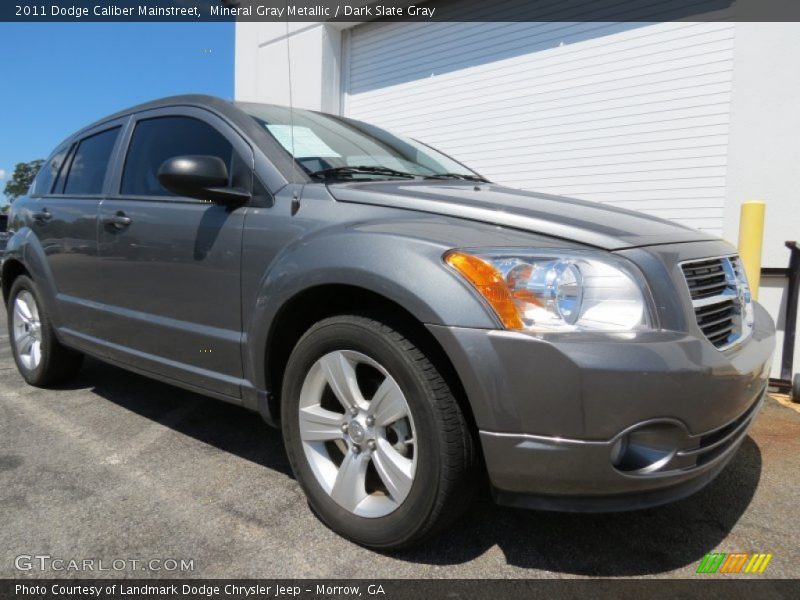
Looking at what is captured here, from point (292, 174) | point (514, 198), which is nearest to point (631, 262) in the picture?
point (514, 198)

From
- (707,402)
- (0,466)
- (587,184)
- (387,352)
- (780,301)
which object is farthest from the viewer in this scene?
(587,184)

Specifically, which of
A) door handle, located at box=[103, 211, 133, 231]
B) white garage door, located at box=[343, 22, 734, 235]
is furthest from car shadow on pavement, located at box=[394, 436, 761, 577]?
white garage door, located at box=[343, 22, 734, 235]

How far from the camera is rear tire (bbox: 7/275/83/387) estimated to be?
3764mm

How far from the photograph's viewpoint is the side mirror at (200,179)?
7.51 feet

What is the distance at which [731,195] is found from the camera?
5.03 metres

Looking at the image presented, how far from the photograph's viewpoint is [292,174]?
2359mm

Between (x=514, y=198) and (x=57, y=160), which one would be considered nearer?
(x=514, y=198)

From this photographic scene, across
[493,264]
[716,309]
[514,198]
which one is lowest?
[716,309]

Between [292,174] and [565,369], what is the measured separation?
1.36 meters

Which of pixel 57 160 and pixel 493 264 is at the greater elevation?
pixel 57 160

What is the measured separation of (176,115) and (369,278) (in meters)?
1.69

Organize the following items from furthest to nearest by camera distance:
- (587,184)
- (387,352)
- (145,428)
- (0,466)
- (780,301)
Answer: (587,184), (780,301), (145,428), (0,466), (387,352)

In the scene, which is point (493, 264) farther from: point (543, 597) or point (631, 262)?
point (543, 597)

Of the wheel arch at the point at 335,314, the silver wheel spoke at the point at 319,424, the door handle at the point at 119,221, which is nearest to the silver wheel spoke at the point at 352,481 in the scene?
the silver wheel spoke at the point at 319,424
